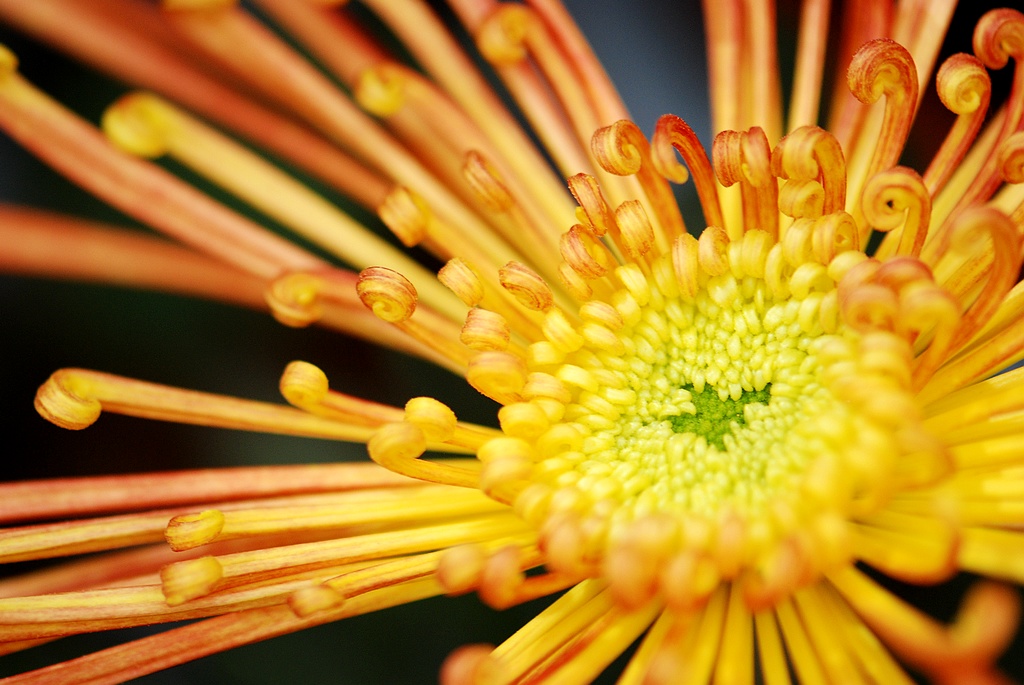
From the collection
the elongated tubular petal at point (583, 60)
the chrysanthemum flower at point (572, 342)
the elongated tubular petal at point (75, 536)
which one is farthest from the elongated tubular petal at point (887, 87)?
the elongated tubular petal at point (75, 536)

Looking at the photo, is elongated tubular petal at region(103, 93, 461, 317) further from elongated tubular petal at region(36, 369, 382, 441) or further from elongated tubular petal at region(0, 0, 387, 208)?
elongated tubular petal at region(36, 369, 382, 441)

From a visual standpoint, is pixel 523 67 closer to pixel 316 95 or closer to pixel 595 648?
pixel 316 95

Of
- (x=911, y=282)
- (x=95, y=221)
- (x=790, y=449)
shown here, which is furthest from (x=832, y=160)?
(x=95, y=221)

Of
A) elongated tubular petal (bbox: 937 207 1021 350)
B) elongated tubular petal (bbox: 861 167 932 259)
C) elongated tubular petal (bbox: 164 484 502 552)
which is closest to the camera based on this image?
elongated tubular petal (bbox: 937 207 1021 350)

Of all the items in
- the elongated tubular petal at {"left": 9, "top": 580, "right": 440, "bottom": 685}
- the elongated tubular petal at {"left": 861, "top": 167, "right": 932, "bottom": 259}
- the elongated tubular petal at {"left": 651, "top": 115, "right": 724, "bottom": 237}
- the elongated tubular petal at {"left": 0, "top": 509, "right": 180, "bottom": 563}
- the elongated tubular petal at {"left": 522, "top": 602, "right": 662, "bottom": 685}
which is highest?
the elongated tubular petal at {"left": 651, "top": 115, "right": 724, "bottom": 237}

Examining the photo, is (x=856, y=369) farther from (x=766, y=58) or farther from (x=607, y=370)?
(x=766, y=58)

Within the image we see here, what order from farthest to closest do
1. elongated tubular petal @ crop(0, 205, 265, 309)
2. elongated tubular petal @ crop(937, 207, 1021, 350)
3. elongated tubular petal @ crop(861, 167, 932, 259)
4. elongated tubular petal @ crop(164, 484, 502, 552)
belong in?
elongated tubular petal @ crop(0, 205, 265, 309), elongated tubular petal @ crop(164, 484, 502, 552), elongated tubular petal @ crop(861, 167, 932, 259), elongated tubular petal @ crop(937, 207, 1021, 350)

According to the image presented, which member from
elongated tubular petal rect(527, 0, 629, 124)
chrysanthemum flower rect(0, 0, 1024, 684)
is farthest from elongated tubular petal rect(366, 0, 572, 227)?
elongated tubular petal rect(527, 0, 629, 124)
